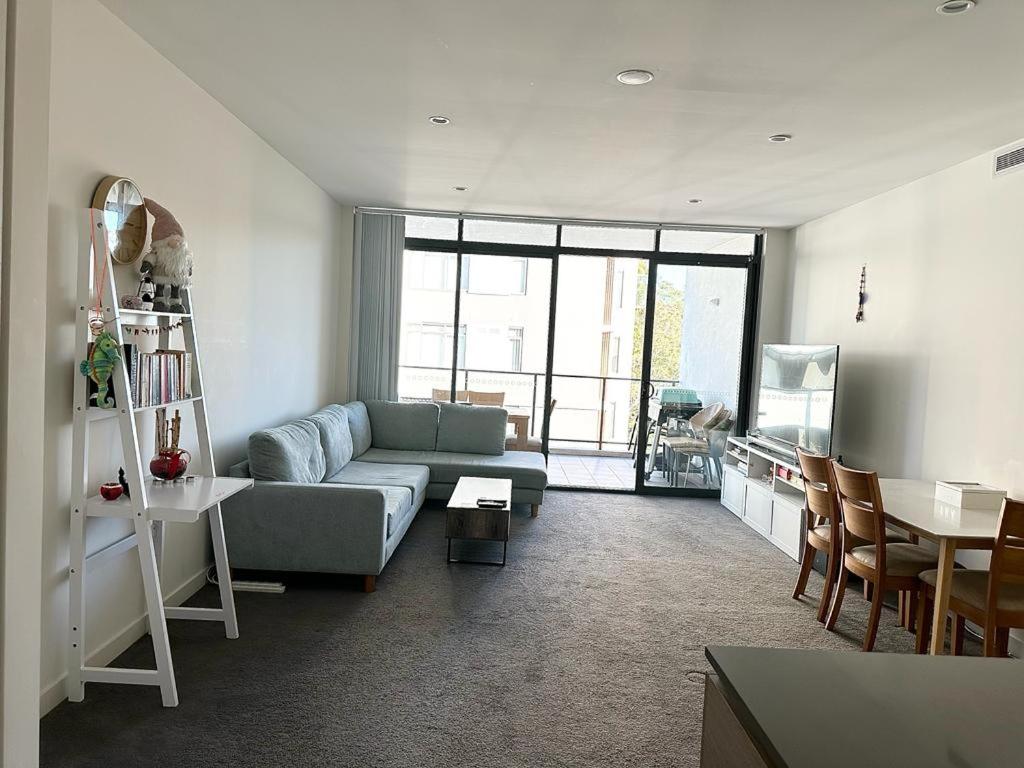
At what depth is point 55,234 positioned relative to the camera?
254 cm

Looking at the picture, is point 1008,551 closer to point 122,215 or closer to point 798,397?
point 798,397

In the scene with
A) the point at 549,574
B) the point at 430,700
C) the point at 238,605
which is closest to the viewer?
the point at 430,700

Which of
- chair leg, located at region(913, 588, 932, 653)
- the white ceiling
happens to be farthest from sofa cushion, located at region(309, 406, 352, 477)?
chair leg, located at region(913, 588, 932, 653)

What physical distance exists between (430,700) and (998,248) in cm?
361

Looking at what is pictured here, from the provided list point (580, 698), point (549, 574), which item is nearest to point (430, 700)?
point (580, 698)

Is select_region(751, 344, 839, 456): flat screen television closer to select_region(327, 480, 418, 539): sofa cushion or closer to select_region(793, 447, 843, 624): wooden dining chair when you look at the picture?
select_region(793, 447, 843, 624): wooden dining chair

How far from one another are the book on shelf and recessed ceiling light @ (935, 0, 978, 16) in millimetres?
2980

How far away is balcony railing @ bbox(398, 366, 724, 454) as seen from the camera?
701cm

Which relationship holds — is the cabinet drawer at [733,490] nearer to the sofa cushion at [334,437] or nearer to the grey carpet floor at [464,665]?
the grey carpet floor at [464,665]

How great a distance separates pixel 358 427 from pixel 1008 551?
14.8 feet

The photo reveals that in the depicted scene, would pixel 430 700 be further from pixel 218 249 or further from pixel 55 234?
pixel 218 249

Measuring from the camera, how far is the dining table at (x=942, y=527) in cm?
305

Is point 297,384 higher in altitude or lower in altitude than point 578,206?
lower

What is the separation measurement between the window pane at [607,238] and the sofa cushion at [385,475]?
266 cm
